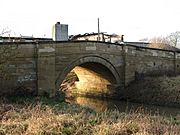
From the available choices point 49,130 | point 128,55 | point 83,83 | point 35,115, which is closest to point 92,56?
point 128,55

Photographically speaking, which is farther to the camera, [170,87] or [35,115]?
[170,87]

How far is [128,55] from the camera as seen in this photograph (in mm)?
22578

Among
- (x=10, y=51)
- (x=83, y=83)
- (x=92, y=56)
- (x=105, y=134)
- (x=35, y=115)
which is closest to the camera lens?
(x=105, y=134)

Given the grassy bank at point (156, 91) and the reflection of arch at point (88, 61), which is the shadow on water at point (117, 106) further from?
the reflection of arch at point (88, 61)

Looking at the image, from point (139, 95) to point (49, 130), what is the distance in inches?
561

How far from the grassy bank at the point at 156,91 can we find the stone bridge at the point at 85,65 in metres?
1.00

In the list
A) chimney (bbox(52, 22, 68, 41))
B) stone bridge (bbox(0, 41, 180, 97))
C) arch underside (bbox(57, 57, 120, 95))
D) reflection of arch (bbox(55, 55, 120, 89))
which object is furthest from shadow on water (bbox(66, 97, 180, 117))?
chimney (bbox(52, 22, 68, 41))

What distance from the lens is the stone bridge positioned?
16.5m

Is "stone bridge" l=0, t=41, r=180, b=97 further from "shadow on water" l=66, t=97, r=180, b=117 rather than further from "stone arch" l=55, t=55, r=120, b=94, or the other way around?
"shadow on water" l=66, t=97, r=180, b=117

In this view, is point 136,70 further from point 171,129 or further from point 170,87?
point 171,129

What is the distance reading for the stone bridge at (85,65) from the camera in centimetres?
1648

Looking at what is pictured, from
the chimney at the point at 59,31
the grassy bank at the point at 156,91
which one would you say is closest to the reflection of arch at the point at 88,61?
the grassy bank at the point at 156,91

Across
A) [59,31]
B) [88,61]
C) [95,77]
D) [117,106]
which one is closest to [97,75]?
[95,77]

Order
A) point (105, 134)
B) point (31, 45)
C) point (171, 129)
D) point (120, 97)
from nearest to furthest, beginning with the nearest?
point (105, 134) → point (171, 129) → point (31, 45) → point (120, 97)
